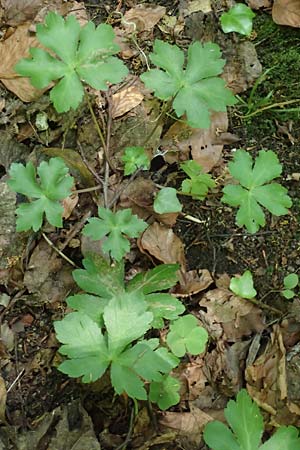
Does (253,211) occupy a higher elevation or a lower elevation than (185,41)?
lower

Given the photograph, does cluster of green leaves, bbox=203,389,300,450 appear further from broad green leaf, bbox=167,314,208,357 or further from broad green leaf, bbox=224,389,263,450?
broad green leaf, bbox=167,314,208,357

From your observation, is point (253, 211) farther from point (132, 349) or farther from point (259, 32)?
point (259, 32)

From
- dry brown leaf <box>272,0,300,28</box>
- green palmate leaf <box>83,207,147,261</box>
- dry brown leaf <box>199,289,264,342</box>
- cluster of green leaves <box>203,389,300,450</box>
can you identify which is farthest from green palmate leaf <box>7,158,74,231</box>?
dry brown leaf <box>272,0,300,28</box>

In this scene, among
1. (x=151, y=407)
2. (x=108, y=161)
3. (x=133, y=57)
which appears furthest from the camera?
(x=133, y=57)

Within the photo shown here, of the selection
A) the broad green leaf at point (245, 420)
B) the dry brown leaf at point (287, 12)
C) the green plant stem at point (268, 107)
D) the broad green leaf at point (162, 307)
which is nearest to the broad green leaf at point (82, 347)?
the broad green leaf at point (162, 307)

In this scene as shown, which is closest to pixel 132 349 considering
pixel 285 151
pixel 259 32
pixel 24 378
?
pixel 24 378

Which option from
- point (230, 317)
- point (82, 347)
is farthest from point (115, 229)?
point (230, 317)

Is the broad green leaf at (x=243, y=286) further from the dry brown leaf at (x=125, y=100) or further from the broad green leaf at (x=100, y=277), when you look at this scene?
the dry brown leaf at (x=125, y=100)
